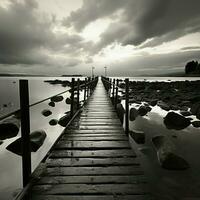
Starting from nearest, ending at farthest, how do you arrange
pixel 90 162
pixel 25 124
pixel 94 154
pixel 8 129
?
pixel 25 124, pixel 90 162, pixel 94 154, pixel 8 129

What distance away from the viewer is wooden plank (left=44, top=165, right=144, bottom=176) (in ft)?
9.18

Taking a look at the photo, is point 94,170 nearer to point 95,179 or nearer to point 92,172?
point 92,172

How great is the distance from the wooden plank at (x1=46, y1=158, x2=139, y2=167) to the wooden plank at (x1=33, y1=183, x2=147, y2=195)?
1.93 ft

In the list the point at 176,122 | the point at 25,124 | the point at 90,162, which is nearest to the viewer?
the point at 25,124

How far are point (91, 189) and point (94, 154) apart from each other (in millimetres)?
1110

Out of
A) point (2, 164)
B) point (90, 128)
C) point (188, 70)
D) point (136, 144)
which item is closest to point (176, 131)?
point (136, 144)

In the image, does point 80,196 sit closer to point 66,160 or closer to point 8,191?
point 66,160

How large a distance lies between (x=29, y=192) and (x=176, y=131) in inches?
301

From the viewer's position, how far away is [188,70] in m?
91.1

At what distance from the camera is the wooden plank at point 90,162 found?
10.1ft

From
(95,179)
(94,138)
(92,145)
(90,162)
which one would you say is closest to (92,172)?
(95,179)

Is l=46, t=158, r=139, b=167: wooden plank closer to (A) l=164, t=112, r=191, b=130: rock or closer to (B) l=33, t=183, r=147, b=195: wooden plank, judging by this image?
(B) l=33, t=183, r=147, b=195: wooden plank

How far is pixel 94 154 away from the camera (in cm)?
352

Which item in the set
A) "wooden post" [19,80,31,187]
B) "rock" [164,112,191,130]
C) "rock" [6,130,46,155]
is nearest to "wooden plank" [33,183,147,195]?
"wooden post" [19,80,31,187]
